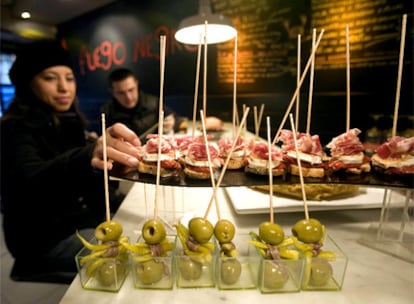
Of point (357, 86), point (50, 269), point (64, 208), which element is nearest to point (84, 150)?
point (64, 208)

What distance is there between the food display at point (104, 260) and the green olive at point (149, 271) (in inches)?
2.4

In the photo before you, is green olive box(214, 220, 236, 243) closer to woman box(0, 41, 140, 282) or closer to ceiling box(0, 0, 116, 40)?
woman box(0, 41, 140, 282)

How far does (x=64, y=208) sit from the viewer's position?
1.50 meters

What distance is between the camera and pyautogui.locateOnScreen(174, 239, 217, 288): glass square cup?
732mm

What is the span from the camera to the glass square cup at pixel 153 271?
0.72 meters

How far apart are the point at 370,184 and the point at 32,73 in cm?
178

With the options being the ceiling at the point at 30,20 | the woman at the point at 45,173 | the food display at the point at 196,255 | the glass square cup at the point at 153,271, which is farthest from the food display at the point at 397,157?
the ceiling at the point at 30,20

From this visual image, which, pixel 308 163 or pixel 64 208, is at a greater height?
pixel 308 163

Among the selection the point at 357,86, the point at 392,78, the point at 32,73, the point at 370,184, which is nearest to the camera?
the point at 370,184

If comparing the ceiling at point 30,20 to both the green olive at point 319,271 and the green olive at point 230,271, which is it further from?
the green olive at point 319,271

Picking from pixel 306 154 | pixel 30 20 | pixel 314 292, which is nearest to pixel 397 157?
pixel 306 154

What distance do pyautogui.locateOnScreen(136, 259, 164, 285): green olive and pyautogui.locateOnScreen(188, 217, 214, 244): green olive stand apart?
0.13m

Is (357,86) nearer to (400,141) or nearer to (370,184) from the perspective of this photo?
(400,141)

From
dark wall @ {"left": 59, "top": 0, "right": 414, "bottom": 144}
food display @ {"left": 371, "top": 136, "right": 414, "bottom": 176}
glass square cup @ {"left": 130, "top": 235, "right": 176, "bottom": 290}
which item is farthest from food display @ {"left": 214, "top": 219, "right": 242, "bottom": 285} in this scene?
food display @ {"left": 371, "top": 136, "right": 414, "bottom": 176}
